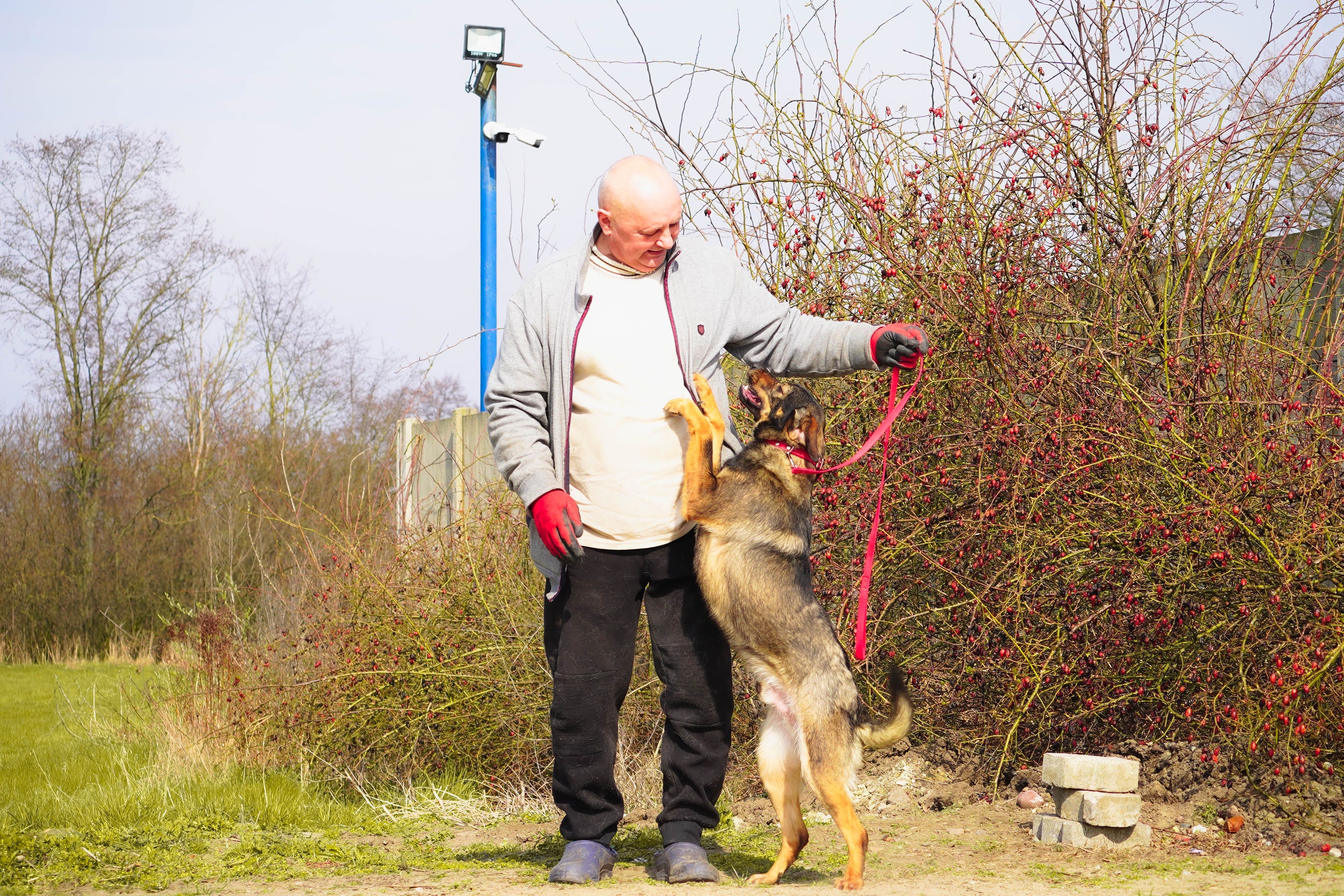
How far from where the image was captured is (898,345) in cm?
329

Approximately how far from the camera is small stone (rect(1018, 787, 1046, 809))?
4.27 m

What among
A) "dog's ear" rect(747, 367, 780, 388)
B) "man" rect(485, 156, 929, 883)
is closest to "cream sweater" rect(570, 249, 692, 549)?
"man" rect(485, 156, 929, 883)

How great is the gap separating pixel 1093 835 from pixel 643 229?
2562 millimetres

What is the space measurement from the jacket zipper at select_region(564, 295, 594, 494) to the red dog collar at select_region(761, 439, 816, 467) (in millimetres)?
645

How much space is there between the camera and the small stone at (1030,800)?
4266 mm

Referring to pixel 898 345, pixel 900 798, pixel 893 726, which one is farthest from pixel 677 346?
pixel 900 798

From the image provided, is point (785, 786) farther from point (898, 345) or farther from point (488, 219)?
point (488, 219)

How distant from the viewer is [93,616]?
13594 mm

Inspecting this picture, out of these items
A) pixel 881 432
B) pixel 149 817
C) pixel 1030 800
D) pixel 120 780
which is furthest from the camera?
pixel 120 780

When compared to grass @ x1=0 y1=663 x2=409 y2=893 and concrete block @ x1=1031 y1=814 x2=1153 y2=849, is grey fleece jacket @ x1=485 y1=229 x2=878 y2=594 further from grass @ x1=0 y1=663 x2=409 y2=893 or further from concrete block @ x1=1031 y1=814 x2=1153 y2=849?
concrete block @ x1=1031 y1=814 x2=1153 y2=849

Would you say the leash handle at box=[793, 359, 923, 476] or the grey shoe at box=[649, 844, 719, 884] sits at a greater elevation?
the leash handle at box=[793, 359, 923, 476]

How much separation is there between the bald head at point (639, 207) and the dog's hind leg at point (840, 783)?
1.53m

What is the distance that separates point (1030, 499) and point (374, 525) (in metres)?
3.76

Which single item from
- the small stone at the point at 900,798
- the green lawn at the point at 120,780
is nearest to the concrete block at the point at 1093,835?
Answer: the small stone at the point at 900,798
